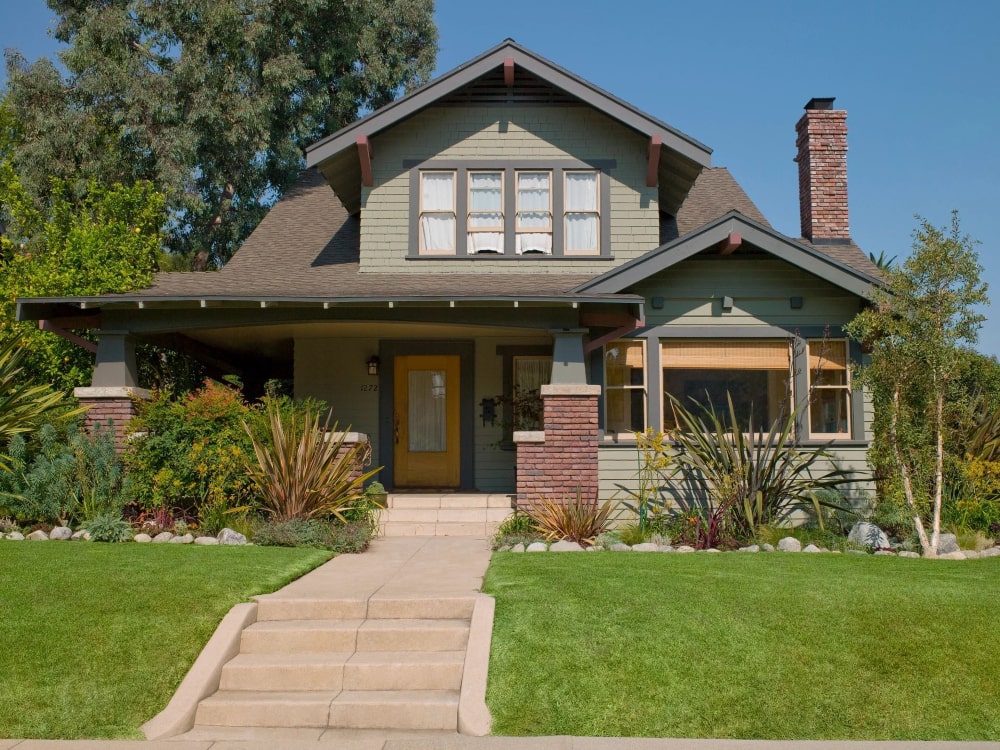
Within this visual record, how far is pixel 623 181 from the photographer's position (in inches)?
552

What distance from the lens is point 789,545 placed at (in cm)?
1077

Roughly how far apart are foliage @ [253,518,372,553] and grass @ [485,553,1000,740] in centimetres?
299

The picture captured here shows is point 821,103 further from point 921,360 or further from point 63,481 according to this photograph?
point 63,481

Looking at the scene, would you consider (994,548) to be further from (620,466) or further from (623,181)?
(623,181)

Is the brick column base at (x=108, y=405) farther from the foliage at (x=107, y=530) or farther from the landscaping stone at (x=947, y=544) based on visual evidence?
the landscaping stone at (x=947, y=544)

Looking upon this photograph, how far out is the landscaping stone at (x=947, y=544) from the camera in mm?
10773

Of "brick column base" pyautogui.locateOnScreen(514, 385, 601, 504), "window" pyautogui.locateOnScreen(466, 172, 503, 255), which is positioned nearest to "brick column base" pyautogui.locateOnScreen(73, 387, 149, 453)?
"brick column base" pyautogui.locateOnScreen(514, 385, 601, 504)

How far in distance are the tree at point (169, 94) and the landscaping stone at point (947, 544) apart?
17226mm

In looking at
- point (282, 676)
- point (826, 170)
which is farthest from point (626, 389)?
point (282, 676)

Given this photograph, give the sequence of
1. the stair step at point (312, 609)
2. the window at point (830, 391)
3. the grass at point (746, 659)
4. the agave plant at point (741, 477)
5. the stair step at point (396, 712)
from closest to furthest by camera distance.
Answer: the grass at point (746, 659), the stair step at point (396, 712), the stair step at point (312, 609), the agave plant at point (741, 477), the window at point (830, 391)

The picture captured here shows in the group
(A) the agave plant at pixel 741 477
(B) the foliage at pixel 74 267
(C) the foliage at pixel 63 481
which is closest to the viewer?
(C) the foliage at pixel 63 481

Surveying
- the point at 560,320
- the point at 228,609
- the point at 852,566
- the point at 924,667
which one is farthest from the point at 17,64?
the point at 924,667

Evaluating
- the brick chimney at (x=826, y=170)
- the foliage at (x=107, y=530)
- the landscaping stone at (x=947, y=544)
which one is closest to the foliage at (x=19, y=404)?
the foliage at (x=107, y=530)

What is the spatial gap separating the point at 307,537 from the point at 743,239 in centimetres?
663
